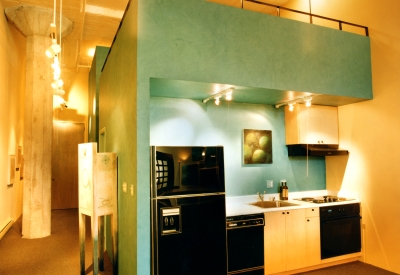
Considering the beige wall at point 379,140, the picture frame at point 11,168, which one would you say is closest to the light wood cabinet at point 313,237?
the beige wall at point 379,140

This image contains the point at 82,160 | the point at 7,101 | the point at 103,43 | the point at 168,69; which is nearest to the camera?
the point at 168,69

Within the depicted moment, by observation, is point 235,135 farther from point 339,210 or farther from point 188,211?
point 339,210

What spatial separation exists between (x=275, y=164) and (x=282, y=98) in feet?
3.70

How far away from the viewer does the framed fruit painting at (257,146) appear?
4434 mm

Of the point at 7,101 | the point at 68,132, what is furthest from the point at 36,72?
the point at 68,132

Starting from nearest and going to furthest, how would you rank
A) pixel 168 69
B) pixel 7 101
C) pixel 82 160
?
pixel 168 69, pixel 82 160, pixel 7 101

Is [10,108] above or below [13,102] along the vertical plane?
below

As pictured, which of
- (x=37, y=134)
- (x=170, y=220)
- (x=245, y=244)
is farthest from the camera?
(x=37, y=134)

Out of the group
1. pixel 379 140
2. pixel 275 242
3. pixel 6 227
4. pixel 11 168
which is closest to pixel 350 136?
pixel 379 140

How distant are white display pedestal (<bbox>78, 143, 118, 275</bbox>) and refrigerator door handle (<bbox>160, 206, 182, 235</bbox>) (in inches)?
36.3

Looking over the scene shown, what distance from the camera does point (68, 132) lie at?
344 inches

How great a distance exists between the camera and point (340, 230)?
4125 millimetres

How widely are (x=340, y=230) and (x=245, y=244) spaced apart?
1.63 meters

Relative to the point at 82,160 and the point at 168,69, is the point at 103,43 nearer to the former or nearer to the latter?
the point at 82,160
